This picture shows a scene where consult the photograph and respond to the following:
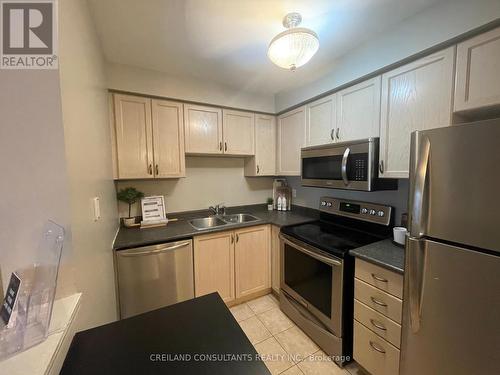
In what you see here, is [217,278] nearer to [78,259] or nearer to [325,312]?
[325,312]

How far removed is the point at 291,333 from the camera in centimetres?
182

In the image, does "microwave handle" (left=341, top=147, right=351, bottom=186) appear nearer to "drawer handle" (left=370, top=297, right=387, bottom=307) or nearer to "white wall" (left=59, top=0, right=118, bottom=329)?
"drawer handle" (left=370, top=297, right=387, bottom=307)

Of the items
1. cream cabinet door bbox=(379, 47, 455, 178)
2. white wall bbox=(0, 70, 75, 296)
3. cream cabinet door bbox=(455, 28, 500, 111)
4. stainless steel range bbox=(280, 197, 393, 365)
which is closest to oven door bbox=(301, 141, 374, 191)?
cream cabinet door bbox=(379, 47, 455, 178)

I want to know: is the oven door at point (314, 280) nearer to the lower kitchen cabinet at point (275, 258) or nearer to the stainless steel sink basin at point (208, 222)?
the lower kitchen cabinet at point (275, 258)

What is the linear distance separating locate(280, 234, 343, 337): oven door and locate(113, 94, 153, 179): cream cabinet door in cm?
155

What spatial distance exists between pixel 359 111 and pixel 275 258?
165 centimetres

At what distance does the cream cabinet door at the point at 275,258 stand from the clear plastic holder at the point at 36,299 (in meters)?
1.78

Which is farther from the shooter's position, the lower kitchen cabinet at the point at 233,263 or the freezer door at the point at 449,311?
the lower kitchen cabinet at the point at 233,263

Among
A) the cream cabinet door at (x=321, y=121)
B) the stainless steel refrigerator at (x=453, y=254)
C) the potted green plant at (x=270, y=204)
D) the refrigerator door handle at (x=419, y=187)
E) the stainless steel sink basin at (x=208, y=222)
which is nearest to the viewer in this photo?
the stainless steel refrigerator at (x=453, y=254)

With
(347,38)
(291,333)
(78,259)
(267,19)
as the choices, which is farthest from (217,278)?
(347,38)

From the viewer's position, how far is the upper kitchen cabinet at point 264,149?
2.60 meters

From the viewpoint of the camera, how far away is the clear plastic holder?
0.56m

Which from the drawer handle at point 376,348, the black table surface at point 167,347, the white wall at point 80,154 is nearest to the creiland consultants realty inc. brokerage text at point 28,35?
the white wall at point 80,154

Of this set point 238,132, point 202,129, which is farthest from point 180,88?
point 238,132
